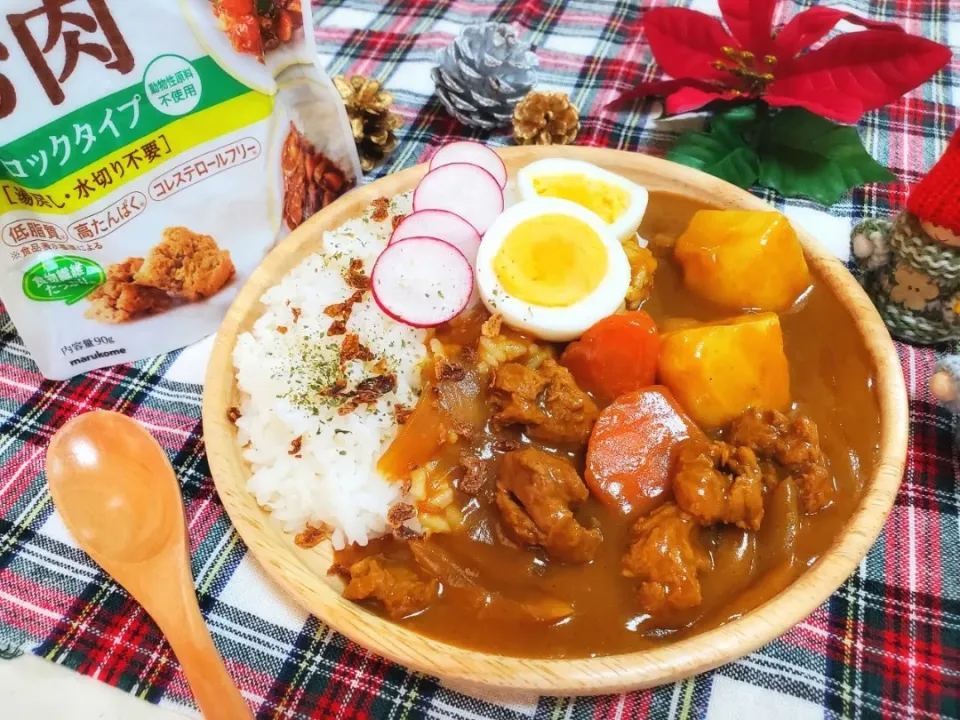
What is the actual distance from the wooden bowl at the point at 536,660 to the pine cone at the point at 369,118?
556mm

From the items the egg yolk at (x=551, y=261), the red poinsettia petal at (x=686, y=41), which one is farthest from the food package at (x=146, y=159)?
the red poinsettia petal at (x=686, y=41)

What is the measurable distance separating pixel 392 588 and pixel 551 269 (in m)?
0.87

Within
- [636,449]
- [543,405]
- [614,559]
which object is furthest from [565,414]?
[614,559]

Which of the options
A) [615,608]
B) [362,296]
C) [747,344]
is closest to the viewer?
[615,608]

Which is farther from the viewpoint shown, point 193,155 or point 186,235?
point 186,235

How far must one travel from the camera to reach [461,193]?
2.02m

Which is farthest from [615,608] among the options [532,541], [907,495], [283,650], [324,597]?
[907,495]

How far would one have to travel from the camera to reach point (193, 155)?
71.0 inches

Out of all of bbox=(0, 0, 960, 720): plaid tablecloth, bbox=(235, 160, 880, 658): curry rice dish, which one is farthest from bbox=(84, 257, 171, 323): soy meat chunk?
bbox=(235, 160, 880, 658): curry rice dish

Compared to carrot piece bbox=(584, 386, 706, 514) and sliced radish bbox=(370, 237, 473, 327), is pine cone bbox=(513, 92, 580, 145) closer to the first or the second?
sliced radish bbox=(370, 237, 473, 327)

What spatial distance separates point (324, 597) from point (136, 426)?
653 mm

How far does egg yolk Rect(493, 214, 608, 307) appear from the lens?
1770 mm

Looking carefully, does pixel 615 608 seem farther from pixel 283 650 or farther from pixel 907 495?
pixel 907 495

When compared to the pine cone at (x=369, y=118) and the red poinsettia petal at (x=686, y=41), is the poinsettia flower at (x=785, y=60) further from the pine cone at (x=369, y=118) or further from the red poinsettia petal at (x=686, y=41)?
the pine cone at (x=369, y=118)
